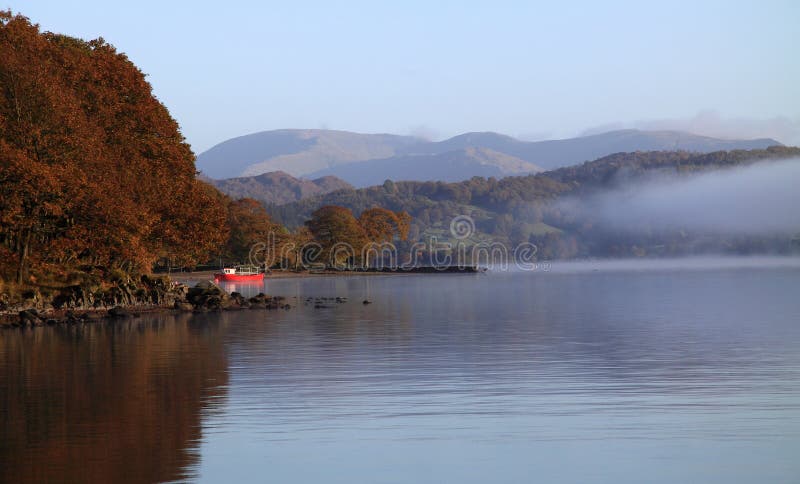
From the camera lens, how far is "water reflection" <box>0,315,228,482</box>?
55.9ft

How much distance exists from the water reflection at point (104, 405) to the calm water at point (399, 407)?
0.26ft

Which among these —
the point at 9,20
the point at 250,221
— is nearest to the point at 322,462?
the point at 9,20

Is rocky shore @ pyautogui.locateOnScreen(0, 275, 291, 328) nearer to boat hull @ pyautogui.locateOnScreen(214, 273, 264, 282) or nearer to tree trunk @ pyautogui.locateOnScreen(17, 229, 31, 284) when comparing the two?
tree trunk @ pyautogui.locateOnScreen(17, 229, 31, 284)

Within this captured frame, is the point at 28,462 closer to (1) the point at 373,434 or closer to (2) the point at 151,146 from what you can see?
(1) the point at 373,434

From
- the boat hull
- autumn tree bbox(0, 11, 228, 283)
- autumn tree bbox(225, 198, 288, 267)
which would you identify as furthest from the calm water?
autumn tree bbox(225, 198, 288, 267)

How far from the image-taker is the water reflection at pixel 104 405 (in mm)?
17047

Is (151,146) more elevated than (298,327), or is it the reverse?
(151,146)

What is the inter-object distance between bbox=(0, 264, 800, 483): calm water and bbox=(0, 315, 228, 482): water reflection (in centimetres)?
8

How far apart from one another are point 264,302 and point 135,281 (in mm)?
11709

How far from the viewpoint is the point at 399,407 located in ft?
76.6

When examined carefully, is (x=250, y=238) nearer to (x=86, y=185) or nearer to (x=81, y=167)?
(x=81, y=167)

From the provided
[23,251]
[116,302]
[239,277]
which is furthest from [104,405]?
[239,277]

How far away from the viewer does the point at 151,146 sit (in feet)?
214

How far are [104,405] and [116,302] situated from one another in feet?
134
